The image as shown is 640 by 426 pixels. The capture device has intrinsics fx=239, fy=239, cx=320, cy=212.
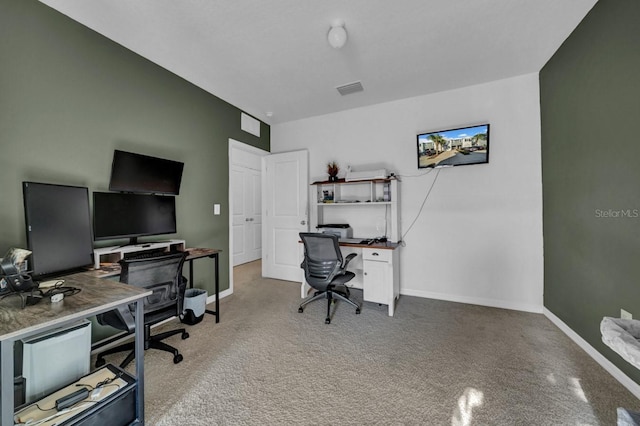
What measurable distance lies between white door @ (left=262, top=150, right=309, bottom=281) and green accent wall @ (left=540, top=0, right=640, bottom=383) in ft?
9.95

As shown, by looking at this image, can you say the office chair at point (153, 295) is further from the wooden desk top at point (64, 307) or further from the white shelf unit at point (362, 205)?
the white shelf unit at point (362, 205)

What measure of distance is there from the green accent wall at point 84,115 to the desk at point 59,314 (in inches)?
33.2

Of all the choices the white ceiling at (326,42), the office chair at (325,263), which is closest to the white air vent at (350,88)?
the white ceiling at (326,42)

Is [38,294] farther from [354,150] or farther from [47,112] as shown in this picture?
[354,150]

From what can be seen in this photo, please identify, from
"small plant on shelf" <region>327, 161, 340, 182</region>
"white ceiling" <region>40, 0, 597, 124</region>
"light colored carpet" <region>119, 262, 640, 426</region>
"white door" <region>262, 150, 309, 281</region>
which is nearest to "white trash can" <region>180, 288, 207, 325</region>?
"light colored carpet" <region>119, 262, 640, 426</region>

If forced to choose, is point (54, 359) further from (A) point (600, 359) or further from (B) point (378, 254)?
(A) point (600, 359)

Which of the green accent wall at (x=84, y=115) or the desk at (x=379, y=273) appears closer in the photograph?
the green accent wall at (x=84, y=115)

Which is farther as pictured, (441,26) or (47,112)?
(441,26)

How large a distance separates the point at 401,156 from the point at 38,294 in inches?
143

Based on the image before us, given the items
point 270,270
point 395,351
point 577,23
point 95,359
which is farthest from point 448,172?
point 95,359

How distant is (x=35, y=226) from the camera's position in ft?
5.18

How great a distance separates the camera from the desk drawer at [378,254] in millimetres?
2807

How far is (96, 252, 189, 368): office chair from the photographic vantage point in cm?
167

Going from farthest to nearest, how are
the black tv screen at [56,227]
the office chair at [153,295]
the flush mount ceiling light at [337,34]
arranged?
the flush mount ceiling light at [337,34], the office chair at [153,295], the black tv screen at [56,227]
